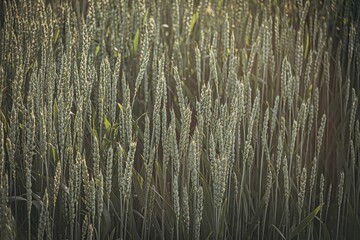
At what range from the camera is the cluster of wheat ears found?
139 cm

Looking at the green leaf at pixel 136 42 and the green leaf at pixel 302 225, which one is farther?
the green leaf at pixel 136 42

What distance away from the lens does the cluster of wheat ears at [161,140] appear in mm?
1387

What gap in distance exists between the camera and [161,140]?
6.32ft

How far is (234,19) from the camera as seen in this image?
7.64 ft

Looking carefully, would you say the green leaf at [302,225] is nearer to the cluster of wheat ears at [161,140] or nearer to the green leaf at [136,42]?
the cluster of wheat ears at [161,140]

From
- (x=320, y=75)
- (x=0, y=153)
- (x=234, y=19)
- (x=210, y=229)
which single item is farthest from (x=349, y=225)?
(x=0, y=153)

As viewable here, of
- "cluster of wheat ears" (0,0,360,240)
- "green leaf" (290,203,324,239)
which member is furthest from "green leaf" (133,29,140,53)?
"green leaf" (290,203,324,239)

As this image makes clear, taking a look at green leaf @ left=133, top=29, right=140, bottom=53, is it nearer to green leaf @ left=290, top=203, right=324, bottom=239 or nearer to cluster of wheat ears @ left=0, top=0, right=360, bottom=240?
cluster of wheat ears @ left=0, top=0, right=360, bottom=240

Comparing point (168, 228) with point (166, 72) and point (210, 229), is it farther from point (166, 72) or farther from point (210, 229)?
point (166, 72)

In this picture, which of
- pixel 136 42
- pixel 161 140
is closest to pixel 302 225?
pixel 161 140

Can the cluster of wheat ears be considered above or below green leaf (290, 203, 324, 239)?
above

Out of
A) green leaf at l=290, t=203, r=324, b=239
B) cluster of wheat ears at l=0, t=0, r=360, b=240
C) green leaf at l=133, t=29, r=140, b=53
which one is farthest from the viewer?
green leaf at l=133, t=29, r=140, b=53

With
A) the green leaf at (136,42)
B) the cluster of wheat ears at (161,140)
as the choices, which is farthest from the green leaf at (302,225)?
the green leaf at (136,42)

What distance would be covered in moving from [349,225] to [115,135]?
2.38 feet
